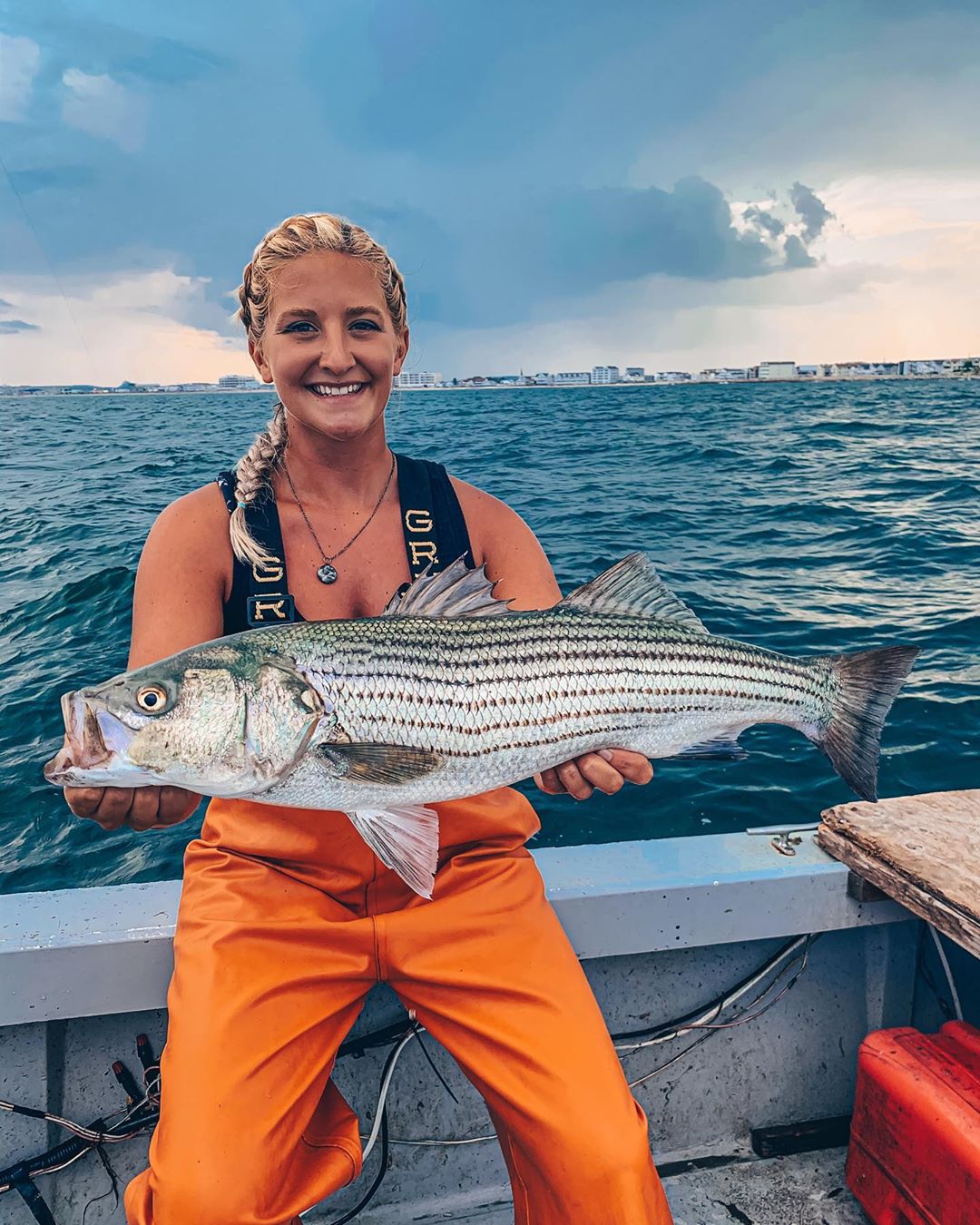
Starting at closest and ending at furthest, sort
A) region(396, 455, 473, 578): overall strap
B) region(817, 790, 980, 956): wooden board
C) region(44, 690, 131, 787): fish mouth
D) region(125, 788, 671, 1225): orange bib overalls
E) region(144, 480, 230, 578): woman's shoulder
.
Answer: region(125, 788, 671, 1225): orange bib overalls → region(44, 690, 131, 787): fish mouth → region(817, 790, 980, 956): wooden board → region(144, 480, 230, 578): woman's shoulder → region(396, 455, 473, 578): overall strap

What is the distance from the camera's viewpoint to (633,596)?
326 cm

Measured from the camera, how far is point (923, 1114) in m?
2.82

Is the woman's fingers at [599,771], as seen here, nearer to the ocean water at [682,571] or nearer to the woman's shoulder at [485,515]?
the woman's shoulder at [485,515]

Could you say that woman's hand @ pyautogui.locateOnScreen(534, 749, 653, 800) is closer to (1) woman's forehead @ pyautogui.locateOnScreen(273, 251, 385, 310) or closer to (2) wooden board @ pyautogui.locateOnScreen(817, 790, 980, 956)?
(2) wooden board @ pyautogui.locateOnScreen(817, 790, 980, 956)

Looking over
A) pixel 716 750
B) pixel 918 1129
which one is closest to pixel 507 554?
pixel 716 750

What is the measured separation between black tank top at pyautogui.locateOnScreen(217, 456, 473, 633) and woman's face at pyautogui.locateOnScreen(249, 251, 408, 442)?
0.35 m

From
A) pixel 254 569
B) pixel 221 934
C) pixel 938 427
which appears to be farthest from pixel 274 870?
pixel 938 427

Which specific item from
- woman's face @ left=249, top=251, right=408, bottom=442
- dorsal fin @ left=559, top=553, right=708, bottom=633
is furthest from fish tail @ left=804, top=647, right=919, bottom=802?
woman's face @ left=249, top=251, right=408, bottom=442

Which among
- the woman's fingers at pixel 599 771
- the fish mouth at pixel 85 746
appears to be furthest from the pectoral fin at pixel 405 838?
the fish mouth at pixel 85 746

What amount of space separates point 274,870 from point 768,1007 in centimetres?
233

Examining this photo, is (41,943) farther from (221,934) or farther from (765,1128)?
(765,1128)

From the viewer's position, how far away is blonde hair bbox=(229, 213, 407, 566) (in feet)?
10.7

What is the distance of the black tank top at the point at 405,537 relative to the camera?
126 inches

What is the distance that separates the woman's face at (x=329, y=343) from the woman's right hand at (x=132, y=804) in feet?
4.99
